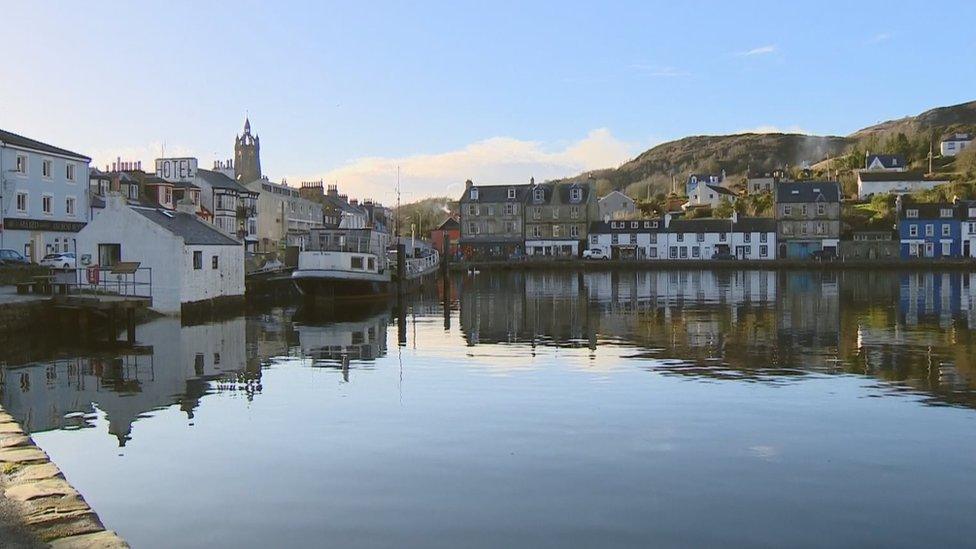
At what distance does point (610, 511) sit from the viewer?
12016mm

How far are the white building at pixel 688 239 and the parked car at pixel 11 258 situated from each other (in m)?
79.5

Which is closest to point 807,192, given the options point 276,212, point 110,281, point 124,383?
point 276,212

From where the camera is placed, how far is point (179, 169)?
8269cm

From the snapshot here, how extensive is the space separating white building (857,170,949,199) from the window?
122m

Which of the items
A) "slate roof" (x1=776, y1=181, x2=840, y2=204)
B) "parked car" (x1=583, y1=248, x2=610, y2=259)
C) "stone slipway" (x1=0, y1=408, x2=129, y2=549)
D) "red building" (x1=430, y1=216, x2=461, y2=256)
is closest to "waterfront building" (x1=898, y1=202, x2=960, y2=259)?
"slate roof" (x1=776, y1=181, x2=840, y2=204)

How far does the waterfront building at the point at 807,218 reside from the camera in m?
119

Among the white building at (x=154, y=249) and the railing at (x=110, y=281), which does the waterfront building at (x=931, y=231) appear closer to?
the white building at (x=154, y=249)

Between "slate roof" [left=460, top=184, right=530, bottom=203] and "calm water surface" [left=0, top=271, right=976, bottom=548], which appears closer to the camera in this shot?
"calm water surface" [left=0, top=271, right=976, bottom=548]

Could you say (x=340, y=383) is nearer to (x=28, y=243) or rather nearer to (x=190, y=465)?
(x=190, y=465)

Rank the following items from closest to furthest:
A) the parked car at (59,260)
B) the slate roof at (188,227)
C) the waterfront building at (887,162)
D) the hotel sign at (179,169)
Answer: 1. the slate roof at (188,227)
2. the parked car at (59,260)
3. the hotel sign at (179,169)
4. the waterfront building at (887,162)

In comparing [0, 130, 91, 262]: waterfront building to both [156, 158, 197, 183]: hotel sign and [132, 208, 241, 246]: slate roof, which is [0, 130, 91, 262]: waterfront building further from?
[156, 158, 197, 183]: hotel sign

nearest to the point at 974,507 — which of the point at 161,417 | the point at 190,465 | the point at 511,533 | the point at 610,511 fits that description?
the point at 610,511

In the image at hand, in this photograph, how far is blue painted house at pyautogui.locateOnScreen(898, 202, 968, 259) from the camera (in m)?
113

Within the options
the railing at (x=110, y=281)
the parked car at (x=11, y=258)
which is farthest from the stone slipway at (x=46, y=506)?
the parked car at (x=11, y=258)
